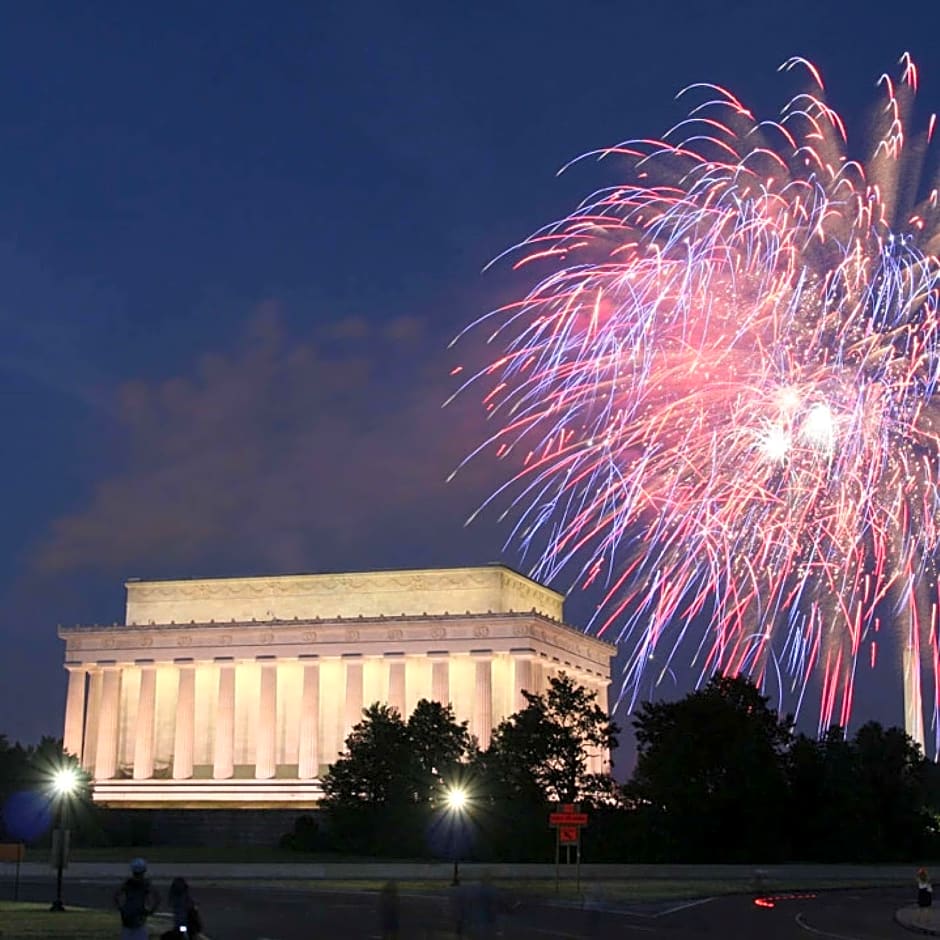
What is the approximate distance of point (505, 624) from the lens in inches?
4884

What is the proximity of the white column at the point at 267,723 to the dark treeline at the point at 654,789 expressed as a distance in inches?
1454

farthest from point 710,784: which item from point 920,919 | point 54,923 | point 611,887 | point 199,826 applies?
point 54,923

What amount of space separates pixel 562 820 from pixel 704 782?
28336mm

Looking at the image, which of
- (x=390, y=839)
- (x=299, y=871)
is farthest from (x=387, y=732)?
(x=299, y=871)

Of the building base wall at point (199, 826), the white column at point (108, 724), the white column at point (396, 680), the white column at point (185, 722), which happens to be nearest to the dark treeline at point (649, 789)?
the building base wall at point (199, 826)

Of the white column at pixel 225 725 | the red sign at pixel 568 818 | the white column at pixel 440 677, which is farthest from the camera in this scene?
the white column at pixel 225 725

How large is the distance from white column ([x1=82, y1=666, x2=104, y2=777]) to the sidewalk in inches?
3731

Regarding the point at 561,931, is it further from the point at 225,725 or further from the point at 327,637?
the point at 225,725

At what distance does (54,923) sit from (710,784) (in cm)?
4773

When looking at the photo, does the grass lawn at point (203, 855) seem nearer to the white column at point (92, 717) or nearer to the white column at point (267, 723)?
the white column at point (267, 723)

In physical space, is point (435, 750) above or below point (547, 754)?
→ above

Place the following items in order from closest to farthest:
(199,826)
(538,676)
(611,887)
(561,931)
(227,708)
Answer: (561,931) → (611,887) → (199,826) → (538,676) → (227,708)

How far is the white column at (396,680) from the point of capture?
4980 inches

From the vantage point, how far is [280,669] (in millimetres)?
131875
